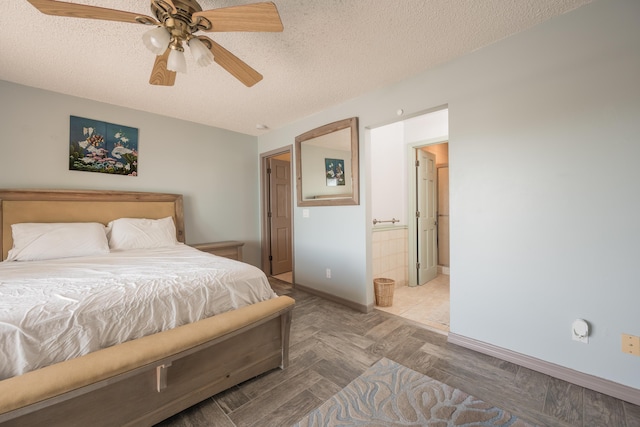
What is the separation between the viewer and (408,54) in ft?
6.57

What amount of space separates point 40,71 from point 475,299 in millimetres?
4193

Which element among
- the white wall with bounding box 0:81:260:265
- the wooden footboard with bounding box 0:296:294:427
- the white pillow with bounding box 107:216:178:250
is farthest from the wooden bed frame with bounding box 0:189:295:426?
the white wall with bounding box 0:81:260:265

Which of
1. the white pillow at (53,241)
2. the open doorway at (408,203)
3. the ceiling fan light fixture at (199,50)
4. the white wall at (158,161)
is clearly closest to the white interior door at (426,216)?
the open doorway at (408,203)

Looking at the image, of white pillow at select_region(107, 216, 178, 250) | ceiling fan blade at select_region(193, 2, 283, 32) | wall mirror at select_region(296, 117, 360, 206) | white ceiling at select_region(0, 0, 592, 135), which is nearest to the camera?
ceiling fan blade at select_region(193, 2, 283, 32)

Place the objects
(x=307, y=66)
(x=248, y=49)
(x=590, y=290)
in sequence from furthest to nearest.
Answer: (x=307, y=66), (x=248, y=49), (x=590, y=290)

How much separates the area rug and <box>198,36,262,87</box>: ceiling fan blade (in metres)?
2.15

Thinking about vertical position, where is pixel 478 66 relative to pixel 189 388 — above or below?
above

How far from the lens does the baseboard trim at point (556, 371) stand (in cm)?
145

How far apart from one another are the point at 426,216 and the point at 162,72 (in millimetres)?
3554

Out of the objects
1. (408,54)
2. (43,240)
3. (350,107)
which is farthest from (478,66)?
(43,240)

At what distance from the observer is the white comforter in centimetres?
103

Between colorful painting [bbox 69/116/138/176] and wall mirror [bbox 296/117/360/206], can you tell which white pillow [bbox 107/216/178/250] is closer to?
colorful painting [bbox 69/116/138/176]

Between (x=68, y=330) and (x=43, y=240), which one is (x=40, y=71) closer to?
(x=43, y=240)

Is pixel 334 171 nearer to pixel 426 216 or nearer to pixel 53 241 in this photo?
pixel 426 216
